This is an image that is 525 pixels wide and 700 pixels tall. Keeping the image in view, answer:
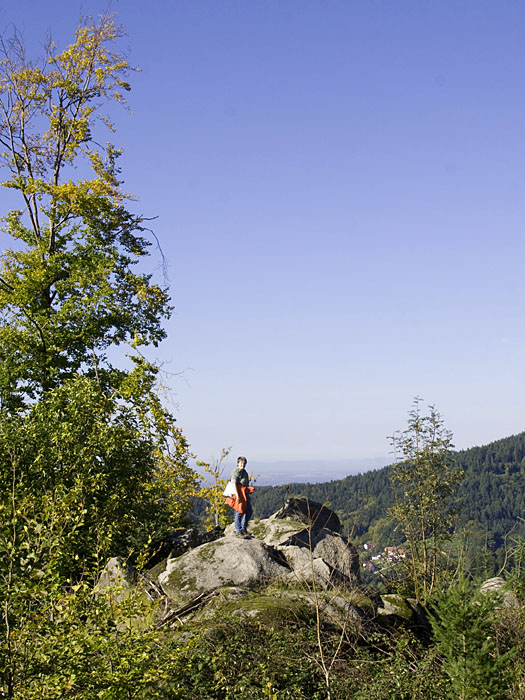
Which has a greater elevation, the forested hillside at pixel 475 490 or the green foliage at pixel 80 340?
the green foliage at pixel 80 340

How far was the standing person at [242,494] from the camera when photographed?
1484 cm

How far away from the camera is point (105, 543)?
750 centimetres

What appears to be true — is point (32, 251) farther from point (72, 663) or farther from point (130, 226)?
point (72, 663)

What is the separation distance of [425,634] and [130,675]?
7748 mm

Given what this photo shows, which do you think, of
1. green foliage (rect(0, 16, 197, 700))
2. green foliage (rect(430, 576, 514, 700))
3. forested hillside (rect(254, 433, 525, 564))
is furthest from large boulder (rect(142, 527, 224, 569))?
forested hillside (rect(254, 433, 525, 564))

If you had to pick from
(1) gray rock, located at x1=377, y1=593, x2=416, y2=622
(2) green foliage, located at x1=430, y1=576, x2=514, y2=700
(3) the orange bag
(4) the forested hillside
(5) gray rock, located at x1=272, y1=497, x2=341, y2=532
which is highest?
(3) the orange bag

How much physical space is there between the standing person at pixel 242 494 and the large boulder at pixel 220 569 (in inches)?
75.2

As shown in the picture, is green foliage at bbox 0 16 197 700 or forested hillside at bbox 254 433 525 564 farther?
forested hillside at bbox 254 433 525 564

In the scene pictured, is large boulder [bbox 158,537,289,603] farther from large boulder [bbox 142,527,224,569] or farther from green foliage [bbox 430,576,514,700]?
green foliage [bbox 430,576,514,700]

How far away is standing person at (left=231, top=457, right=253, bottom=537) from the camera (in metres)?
14.8

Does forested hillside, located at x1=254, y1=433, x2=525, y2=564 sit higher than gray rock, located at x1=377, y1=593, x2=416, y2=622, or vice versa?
gray rock, located at x1=377, y1=593, x2=416, y2=622

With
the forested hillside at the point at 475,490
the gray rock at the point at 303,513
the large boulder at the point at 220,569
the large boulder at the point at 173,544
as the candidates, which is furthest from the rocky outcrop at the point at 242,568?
the forested hillside at the point at 475,490

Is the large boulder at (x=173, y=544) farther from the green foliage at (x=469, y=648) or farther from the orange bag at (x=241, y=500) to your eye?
the green foliage at (x=469, y=648)

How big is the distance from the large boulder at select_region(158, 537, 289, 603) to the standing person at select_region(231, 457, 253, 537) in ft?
6.27
